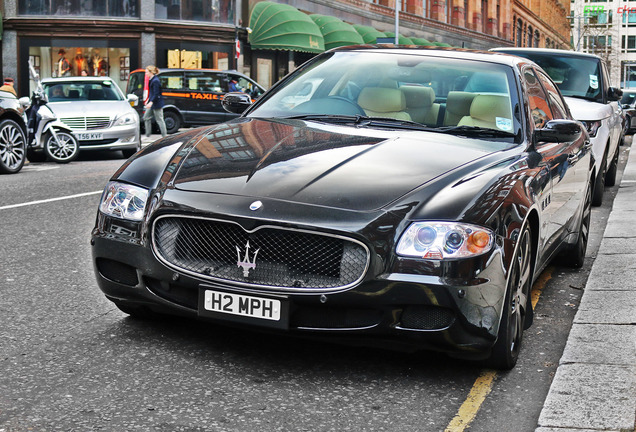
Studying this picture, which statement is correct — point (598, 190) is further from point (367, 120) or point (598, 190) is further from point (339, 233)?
point (339, 233)

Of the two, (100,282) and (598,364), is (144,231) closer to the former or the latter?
(100,282)

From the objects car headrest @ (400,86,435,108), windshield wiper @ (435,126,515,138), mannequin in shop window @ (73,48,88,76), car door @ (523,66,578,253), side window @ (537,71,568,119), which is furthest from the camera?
mannequin in shop window @ (73,48,88,76)

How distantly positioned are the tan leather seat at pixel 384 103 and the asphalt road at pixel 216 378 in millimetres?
1393

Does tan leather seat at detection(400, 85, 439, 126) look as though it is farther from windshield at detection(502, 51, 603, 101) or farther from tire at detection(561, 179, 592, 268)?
windshield at detection(502, 51, 603, 101)

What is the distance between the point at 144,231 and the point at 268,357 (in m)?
0.79

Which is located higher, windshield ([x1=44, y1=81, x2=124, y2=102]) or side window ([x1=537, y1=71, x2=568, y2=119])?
side window ([x1=537, y1=71, x2=568, y2=119])

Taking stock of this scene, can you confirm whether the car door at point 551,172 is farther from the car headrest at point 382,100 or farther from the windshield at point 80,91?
the windshield at point 80,91

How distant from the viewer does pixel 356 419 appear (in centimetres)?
356

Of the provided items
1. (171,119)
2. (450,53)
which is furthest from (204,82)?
(450,53)

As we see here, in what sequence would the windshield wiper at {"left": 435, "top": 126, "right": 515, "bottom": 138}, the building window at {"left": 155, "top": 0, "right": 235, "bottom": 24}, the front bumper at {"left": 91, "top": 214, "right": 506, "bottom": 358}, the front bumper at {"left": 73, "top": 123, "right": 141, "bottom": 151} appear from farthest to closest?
the building window at {"left": 155, "top": 0, "right": 235, "bottom": 24}, the front bumper at {"left": 73, "top": 123, "right": 141, "bottom": 151}, the windshield wiper at {"left": 435, "top": 126, "right": 515, "bottom": 138}, the front bumper at {"left": 91, "top": 214, "right": 506, "bottom": 358}

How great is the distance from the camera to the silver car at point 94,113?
16719 mm

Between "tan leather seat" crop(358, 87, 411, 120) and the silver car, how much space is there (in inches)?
468

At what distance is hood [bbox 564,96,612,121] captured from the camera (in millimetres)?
11055

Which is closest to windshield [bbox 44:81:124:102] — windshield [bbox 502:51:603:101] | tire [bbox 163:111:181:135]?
tire [bbox 163:111:181:135]
